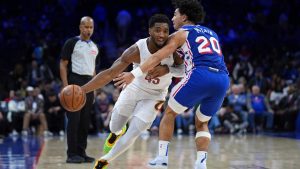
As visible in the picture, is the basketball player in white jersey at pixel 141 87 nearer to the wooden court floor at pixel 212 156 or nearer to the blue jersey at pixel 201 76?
the blue jersey at pixel 201 76

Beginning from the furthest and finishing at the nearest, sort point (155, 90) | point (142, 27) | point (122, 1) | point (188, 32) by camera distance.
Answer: point (122, 1)
point (142, 27)
point (155, 90)
point (188, 32)

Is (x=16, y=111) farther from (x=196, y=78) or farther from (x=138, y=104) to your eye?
(x=196, y=78)

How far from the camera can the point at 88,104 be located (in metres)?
8.30

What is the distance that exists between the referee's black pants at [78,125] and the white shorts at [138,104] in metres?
1.46

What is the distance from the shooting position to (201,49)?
20.4 ft

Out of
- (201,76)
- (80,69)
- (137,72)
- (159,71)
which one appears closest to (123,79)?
(137,72)

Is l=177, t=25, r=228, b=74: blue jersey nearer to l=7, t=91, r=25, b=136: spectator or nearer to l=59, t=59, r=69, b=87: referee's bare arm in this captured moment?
l=59, t=59, r=69, b=87: referee's bare arm

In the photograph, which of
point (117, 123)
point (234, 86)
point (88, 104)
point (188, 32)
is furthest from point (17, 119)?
point (188, 32)

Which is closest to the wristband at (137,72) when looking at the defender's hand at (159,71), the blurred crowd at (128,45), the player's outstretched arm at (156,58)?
the player's outstretched arm at (156,58)

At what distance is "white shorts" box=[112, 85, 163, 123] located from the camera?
647 centimetres

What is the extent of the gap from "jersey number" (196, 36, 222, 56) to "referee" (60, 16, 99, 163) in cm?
252

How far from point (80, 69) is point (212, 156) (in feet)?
8.14

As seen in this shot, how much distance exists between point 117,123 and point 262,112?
9.64m

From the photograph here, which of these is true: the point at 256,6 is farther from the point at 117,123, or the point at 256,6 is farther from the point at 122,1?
the point at 117,123
